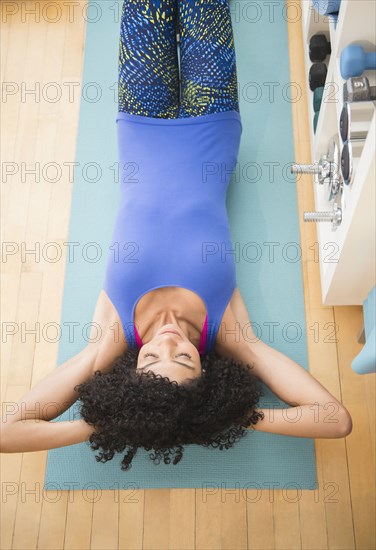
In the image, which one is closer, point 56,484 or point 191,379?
point 191,379

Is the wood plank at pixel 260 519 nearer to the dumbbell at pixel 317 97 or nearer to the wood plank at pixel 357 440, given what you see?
the wood plank at pixel 357 440

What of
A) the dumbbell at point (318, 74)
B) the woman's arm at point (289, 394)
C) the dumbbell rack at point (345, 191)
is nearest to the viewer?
the dumbbell rack at point (345, 191)

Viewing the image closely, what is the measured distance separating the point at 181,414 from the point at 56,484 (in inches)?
26.0

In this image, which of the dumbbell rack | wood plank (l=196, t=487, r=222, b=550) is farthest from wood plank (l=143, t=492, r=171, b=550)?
the dumbbell rack

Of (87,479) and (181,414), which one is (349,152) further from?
(87,479)

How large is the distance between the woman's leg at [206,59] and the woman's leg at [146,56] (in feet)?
0.24

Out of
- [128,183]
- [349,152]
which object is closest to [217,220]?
[128,183]

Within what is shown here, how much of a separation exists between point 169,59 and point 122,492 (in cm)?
152

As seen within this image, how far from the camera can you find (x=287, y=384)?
6.01ft

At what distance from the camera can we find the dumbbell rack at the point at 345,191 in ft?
5.16

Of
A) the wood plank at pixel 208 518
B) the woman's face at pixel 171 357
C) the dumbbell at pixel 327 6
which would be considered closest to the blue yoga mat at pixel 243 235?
the wood plank at pixel 208 518

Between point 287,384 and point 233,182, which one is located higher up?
point 233,182

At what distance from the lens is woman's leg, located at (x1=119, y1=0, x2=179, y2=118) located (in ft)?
6.65

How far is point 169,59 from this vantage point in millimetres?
2076
